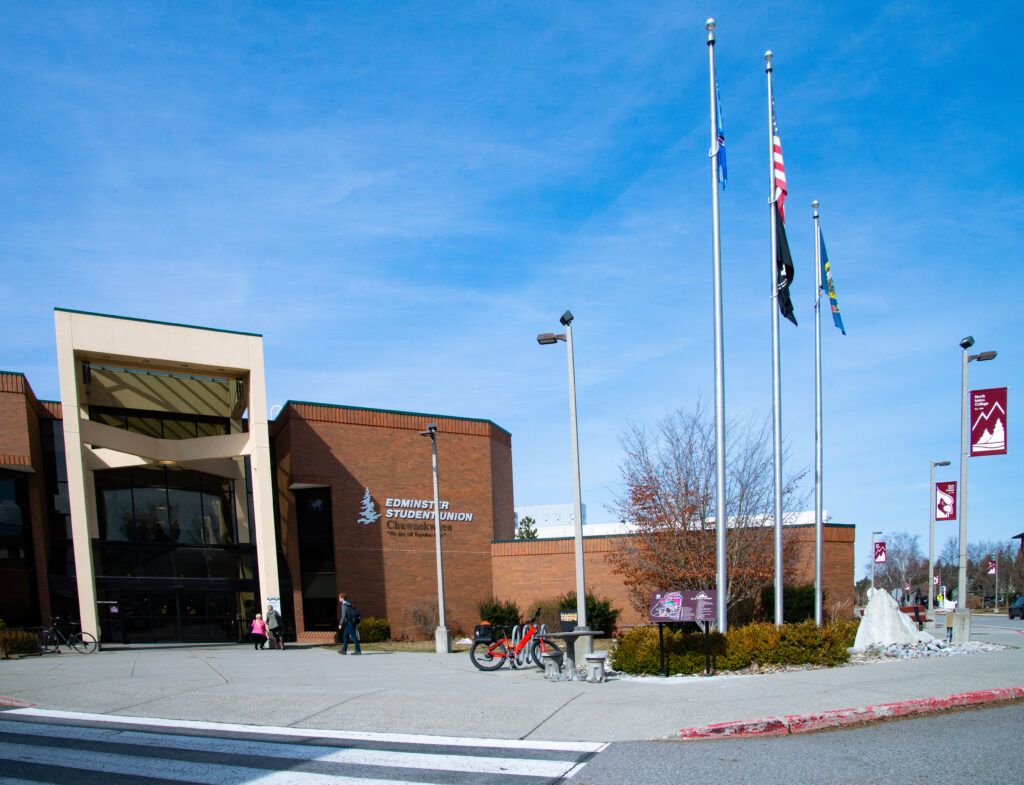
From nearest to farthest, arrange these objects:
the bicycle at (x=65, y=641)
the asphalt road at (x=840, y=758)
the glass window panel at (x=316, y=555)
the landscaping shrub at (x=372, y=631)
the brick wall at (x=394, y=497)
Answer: the asphalt road at (x=840, y=758), the bicycle at (x=65, y=641), the landscaping shrub at (x=372, y=631), the brick wall at (x=394, y=497), the glass window panel at (x=316, y=555)

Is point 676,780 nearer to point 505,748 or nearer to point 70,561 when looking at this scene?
point 505,748

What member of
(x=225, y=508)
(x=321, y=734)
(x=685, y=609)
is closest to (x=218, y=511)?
(x=225, y=508)

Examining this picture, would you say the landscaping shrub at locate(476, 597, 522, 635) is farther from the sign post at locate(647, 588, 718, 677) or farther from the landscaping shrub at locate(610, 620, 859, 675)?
the sign post at locate(647, 588, 718, 677)

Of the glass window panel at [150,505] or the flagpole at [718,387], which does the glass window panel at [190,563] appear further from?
the flagpole at [718,387]

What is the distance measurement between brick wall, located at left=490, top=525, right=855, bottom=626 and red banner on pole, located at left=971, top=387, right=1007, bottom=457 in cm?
1204

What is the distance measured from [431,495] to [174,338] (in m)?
13.0

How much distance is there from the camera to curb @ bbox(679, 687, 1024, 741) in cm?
858

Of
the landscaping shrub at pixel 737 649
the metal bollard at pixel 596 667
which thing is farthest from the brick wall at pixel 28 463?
the metal bollard at pixel 596 667

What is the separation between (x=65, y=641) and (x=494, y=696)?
1992cm

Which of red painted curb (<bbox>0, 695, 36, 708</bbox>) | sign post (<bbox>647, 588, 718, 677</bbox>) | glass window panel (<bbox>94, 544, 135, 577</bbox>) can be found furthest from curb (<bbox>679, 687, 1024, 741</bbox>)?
glass window panel (<bbox>94, 544, 135, 577</bbox>)

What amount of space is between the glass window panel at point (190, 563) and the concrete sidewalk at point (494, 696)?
16.7 meters

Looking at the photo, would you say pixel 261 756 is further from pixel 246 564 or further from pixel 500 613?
pixel 246 564

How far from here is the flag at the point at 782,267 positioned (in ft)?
60.6

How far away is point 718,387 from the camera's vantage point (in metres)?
16.3
